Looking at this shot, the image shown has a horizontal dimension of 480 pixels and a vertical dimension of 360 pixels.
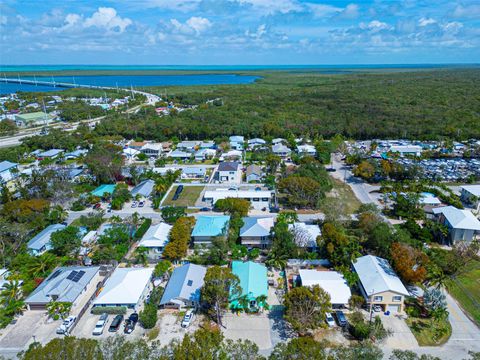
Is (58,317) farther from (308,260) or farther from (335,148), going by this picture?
(335,148)

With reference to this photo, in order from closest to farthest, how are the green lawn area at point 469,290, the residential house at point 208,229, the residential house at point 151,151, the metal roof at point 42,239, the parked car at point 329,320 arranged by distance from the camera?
the parked car at point 329,320 < the green lawn area at point 469,290 < the metal roof at point 42,239 < the residential house at point 208,229 < the residential house at point 151,151

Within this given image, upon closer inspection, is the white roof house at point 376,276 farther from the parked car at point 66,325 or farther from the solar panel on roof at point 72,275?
the solar panel on roof at point 72,275

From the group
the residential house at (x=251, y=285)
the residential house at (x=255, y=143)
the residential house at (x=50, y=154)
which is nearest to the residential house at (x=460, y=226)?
the residential house at (x=251, y=285)

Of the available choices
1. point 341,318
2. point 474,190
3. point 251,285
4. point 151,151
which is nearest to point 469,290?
point 341,318

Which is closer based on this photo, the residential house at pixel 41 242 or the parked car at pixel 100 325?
the parked car at pixel 100 325

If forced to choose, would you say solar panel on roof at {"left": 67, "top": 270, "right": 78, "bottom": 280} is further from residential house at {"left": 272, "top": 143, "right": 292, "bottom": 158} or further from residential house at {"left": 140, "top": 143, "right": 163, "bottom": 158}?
residential house at {"left": 272, "top": 143, "right": 292, "bottom": 158}

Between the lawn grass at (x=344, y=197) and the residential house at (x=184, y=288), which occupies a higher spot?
the residential house at (x=184, y=288)

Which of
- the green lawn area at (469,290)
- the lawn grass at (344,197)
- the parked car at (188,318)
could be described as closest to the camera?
the parked car at (188,318)
